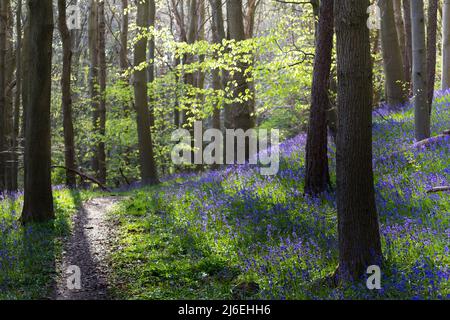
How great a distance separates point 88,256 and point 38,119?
12.0 feet

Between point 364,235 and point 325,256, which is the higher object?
point 364,235

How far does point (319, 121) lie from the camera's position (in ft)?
33.4

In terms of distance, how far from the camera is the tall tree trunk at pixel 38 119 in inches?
415

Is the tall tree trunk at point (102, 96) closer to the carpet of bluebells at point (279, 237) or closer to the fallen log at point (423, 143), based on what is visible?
the carpet of bluebells at point (279, 237)

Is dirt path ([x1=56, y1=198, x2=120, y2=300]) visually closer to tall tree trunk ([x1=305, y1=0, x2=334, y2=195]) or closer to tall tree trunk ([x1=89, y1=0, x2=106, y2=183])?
tall tree trunk ([x1=305, y1=0, x2=334, y2=195])

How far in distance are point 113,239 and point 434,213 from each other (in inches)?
227

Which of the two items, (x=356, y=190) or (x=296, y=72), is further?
(x=296, y=72)

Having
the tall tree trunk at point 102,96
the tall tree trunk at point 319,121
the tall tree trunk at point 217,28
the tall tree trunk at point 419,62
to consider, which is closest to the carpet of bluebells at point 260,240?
the tall tree trunk at point 319,121

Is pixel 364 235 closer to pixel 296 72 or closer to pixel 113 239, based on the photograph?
pixel 113 239

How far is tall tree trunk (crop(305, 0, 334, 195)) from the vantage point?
990cm

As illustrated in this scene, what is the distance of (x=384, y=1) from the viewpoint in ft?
51.8

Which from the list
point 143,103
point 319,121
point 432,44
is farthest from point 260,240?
point 143,103

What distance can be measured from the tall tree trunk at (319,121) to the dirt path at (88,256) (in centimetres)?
421

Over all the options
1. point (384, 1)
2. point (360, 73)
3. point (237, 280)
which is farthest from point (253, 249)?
point (384, 1)
